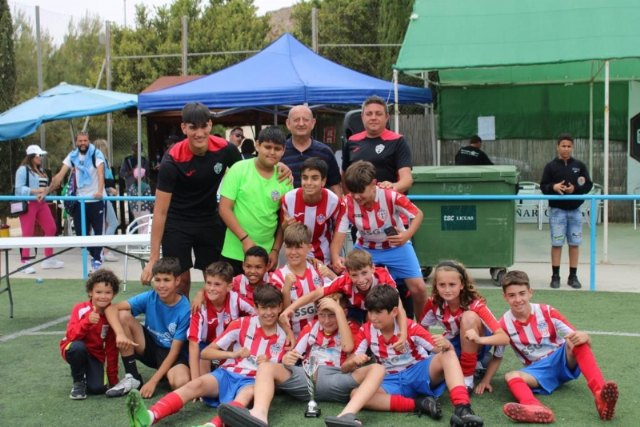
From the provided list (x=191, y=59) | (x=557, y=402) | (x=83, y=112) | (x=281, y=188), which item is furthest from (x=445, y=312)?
(x=191, y=59)

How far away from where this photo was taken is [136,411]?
4383 millimetres

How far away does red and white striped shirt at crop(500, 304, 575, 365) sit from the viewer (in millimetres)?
5215

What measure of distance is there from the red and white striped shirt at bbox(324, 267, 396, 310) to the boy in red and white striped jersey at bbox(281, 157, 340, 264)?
1.47 feet

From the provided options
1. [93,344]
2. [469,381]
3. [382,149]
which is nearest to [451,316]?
[469,381]

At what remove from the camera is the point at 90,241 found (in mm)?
7406

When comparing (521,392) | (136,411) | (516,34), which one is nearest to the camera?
(136,411)

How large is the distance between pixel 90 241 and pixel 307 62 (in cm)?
658

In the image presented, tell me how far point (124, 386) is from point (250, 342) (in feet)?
2.99

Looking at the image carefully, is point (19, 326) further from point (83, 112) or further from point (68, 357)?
point (83, 112)

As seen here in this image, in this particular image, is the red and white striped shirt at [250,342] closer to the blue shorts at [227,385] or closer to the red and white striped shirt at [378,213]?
the blue shorts at [227,385]

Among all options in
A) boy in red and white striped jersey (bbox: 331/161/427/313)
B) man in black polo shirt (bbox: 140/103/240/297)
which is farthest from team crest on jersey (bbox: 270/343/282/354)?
man in black polo shirt (bbox: 140/103/240/297)

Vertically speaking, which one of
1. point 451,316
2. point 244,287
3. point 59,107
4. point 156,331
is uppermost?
point 59,107

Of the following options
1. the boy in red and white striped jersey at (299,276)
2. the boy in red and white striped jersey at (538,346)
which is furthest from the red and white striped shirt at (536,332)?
the boy in red and white striped jersey at (299,276)

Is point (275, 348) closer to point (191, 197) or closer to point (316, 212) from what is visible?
point (316, 212)
